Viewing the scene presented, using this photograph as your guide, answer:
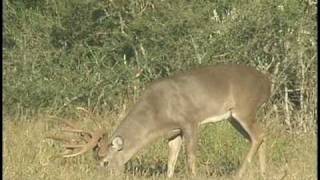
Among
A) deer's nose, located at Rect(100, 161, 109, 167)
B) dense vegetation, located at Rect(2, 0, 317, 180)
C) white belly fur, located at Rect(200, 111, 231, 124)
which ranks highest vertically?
dense vegetation, located at Rect(2, 0, 317, 180)

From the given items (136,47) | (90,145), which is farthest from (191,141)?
(136,47)

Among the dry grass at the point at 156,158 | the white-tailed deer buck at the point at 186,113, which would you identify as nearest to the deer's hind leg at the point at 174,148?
the white-tailed deer buck at the point at 186,113

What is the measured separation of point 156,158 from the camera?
37.0ft

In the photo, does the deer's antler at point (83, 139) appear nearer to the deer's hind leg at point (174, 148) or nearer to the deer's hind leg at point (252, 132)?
the deer's hind leg at point (174, 148)

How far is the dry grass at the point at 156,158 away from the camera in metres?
9.73

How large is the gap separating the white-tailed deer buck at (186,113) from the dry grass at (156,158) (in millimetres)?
243

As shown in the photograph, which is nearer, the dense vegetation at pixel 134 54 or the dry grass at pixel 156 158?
the dry grass at pixel 156 158

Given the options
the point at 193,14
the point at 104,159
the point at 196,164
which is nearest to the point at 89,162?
the point at 104,159

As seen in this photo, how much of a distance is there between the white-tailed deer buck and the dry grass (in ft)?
0.80

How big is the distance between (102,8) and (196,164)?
4.36m

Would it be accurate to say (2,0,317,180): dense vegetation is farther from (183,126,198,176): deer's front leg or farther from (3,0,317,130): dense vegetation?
(183,126,198,176): deer's front leg

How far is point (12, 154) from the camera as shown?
1079 centimetres

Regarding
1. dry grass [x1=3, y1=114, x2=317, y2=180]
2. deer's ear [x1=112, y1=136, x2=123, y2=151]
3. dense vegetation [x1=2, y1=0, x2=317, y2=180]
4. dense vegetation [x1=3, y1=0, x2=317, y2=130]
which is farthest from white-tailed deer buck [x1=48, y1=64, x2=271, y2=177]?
dense vegetation [x1=3, y1=0, x2=317, y2=130]

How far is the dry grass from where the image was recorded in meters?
9.73
